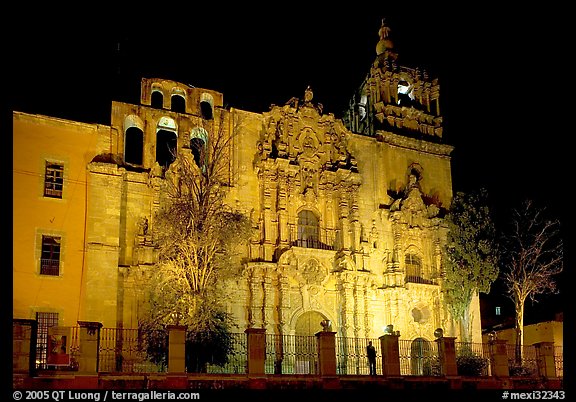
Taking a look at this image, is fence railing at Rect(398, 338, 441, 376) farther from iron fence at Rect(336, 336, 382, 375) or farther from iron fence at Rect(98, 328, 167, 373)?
iron fence at Rect(98, 328, 167, 373)

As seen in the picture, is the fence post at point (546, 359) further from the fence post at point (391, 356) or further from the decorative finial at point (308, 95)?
the decorative finial at point (308, 95)

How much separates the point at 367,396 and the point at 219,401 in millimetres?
4475

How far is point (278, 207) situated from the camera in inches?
1233

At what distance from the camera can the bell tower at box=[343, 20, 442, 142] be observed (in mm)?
→ 36250

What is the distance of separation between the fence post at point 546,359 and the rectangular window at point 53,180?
63.8ft

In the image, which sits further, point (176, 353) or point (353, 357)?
point (353, 357)

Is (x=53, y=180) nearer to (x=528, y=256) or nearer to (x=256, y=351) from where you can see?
(x=256, y=351)

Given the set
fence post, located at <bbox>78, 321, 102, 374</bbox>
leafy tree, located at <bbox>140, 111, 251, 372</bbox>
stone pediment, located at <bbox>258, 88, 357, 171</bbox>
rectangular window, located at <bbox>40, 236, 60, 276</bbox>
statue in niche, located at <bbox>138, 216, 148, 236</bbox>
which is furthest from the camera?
stone pediment, located at <bbox>258, 88, 357, 171</bbox>

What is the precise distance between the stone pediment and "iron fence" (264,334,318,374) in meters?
8.42

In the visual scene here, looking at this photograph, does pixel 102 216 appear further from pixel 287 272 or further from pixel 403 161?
pixel 403 161

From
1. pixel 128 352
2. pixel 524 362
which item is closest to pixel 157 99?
pixel 128 352

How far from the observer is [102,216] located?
28.1 meters

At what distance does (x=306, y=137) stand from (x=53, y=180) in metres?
12.0

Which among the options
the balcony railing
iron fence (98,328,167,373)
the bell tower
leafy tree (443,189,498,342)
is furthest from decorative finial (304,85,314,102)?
iron fence (98,328,167,373)
